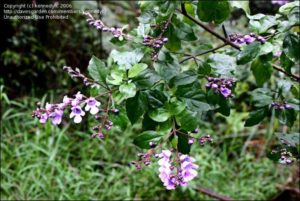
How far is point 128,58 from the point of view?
101 centimetres

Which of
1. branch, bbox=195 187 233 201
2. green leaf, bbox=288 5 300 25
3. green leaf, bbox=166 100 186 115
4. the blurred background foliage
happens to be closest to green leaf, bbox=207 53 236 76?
green leaf, bbox=166 100 186 115

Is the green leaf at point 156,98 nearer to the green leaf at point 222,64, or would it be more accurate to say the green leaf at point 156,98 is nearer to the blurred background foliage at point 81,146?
the green leaf at point 222,64

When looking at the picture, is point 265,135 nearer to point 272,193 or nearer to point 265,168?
point 265,168

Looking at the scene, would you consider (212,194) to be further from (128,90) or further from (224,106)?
(128,90)

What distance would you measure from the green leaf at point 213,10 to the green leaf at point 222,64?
207 mm

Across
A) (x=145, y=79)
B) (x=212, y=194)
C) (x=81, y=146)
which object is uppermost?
(x=145, y=79)

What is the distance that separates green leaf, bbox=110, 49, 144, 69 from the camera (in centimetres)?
100

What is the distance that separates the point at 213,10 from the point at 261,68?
0.34 m

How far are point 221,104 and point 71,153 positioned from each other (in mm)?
2085

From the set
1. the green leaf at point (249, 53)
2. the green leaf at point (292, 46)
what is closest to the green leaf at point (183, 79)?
the green leaf at point (249, 53)

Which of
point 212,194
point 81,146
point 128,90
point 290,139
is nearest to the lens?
point 128,90

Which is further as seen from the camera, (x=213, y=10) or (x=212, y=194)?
(x=212, y=194)

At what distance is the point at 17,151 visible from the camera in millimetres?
2854

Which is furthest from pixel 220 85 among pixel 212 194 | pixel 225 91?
pixel 212 194
